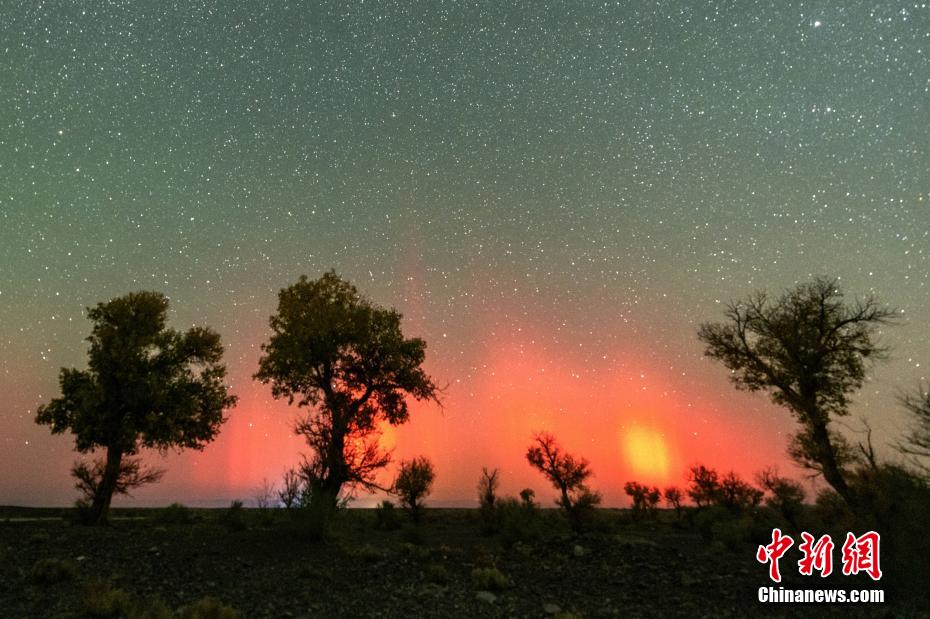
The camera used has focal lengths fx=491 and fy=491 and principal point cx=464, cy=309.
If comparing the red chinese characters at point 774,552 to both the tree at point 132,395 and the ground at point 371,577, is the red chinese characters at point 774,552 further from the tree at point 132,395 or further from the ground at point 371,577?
the tree at point 132,395

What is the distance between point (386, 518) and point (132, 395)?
44.7ft

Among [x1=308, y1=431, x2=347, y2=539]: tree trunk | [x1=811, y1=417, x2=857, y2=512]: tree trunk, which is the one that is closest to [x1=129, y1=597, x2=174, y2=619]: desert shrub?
[x1=308, y1=431, x2=347, y2=539]: tree trunk

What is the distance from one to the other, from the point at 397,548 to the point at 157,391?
14375 mm

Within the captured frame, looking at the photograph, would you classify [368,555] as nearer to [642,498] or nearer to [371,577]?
[371,577]

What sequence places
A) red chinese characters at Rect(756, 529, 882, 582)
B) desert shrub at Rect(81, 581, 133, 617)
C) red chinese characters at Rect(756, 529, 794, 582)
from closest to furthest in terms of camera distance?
desert shrub at Rect(81, 581, 133, 617), red chinese characters at Rect(756, 529, 882, 582), red chinese characters at Rect(756, 529, 794, 582)

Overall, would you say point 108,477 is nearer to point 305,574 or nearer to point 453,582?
point 305,574

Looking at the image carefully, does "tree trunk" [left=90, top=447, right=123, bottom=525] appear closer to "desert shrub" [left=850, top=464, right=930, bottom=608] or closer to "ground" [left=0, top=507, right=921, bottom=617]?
"ground" [left=0, top=507, right=921, bottom=617]

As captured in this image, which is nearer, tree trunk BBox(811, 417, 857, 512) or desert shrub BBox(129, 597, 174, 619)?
desert shrub BBox(129, 597, 174, 619)

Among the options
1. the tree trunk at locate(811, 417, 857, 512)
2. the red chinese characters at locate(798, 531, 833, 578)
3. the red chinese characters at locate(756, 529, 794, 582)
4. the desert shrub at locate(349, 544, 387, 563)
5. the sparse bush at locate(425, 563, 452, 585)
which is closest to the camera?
the red chinese characters at locate(798, 531, 833, 578)

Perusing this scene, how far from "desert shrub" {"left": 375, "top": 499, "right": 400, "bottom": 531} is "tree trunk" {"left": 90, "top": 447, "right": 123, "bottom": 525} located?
1216 centimetres

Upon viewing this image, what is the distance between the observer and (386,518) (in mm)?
25562

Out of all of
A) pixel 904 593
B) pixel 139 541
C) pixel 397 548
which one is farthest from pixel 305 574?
pixel 904 593

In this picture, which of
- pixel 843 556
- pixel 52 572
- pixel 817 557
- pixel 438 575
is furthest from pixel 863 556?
pixel 52 572

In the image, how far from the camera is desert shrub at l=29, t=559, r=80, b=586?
1069 cm
